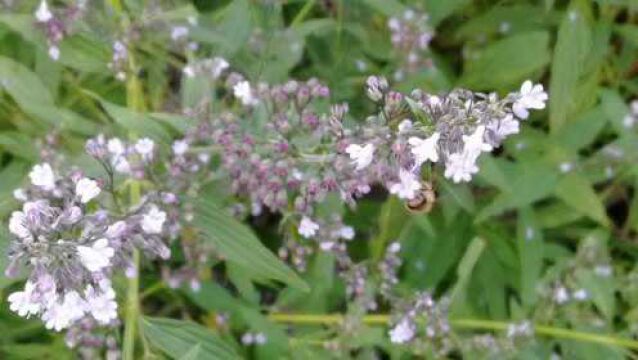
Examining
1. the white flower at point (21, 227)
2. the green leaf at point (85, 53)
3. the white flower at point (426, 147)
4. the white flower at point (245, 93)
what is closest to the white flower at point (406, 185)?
the white flower at point (426, 147)

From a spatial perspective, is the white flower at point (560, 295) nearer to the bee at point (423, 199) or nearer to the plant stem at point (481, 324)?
the plant stem at point (481, 324)

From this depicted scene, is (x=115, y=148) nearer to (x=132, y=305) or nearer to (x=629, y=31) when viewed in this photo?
(x=132, y=305)

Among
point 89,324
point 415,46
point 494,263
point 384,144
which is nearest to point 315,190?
point 384,144

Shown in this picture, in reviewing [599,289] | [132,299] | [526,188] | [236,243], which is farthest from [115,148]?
[599,289]

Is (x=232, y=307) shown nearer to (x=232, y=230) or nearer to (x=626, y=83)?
(x=232, y=230)

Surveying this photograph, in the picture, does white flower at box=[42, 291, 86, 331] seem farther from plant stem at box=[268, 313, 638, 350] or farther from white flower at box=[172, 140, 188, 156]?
plant stem at box=[268, 313, 638, 350]

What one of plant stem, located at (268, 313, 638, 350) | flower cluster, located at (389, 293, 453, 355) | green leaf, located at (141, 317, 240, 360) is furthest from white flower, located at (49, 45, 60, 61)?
flower cluster, located at (389, 293, 453, 355)
